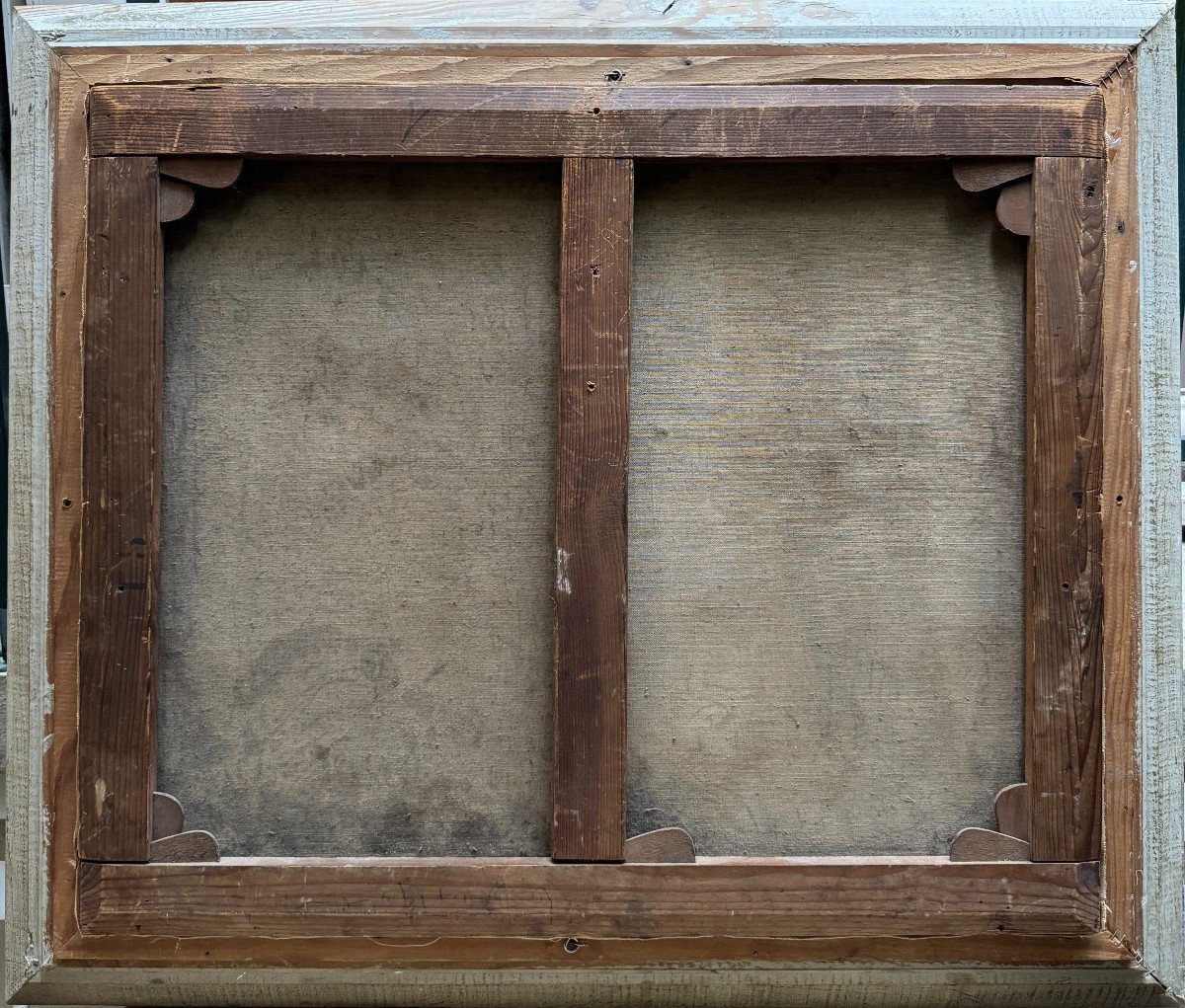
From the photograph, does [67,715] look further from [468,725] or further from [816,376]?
[816,376]

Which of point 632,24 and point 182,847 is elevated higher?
point 632,24

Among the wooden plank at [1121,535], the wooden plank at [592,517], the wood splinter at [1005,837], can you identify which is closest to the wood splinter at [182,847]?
the wooden plank at [592,517]

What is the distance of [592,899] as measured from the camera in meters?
0.92

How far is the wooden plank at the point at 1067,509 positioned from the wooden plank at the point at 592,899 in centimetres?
8

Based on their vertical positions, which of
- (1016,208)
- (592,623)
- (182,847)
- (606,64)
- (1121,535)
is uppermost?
(606,64)

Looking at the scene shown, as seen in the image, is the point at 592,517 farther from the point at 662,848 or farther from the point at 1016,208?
the point at 1016,208

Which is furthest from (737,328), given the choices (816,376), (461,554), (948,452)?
(461,554)

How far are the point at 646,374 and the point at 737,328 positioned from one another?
0.12m

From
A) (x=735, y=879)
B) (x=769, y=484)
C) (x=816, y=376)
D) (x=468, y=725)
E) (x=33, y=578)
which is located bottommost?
(x=735, y=879)

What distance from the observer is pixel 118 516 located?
0.92 metres

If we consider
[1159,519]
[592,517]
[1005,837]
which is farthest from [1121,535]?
[592,517]

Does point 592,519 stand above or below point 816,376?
below

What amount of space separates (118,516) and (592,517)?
0.52 m

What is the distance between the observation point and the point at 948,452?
3.12 ft
